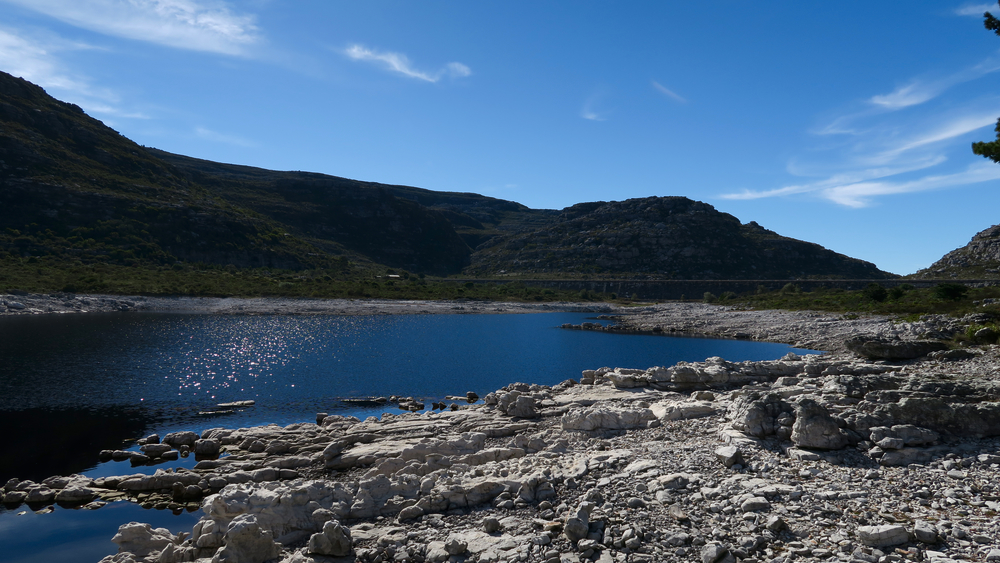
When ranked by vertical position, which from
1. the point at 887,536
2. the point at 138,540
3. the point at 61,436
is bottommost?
the point at 61,436

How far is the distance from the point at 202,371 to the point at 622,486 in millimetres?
38777

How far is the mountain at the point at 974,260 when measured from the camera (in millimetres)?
122312

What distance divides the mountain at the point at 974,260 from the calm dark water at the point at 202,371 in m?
97.0

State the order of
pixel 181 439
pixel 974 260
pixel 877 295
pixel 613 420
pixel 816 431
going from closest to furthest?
pixel 816 431
pixel 613 420
pixel 181 439
pixel 877 295
pixel 974 260

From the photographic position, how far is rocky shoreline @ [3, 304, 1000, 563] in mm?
10664

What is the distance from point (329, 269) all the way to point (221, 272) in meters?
32.4

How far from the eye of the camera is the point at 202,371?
42.0m

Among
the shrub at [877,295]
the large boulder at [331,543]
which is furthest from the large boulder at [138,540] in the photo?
the shrub at [877,295]

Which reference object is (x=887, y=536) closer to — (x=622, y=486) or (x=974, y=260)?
(x=622, y=486)

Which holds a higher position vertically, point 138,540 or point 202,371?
point 138,540

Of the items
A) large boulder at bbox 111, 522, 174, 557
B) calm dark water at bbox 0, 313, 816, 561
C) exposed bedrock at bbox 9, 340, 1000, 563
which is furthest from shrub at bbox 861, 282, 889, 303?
large boulder at bbox 111, 522, 174, 557

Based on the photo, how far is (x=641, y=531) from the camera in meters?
11.4

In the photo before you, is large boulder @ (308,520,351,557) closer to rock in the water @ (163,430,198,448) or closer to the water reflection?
rock in the water @ (163,430,198,448)

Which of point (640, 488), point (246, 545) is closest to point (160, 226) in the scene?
point (246, 545)
